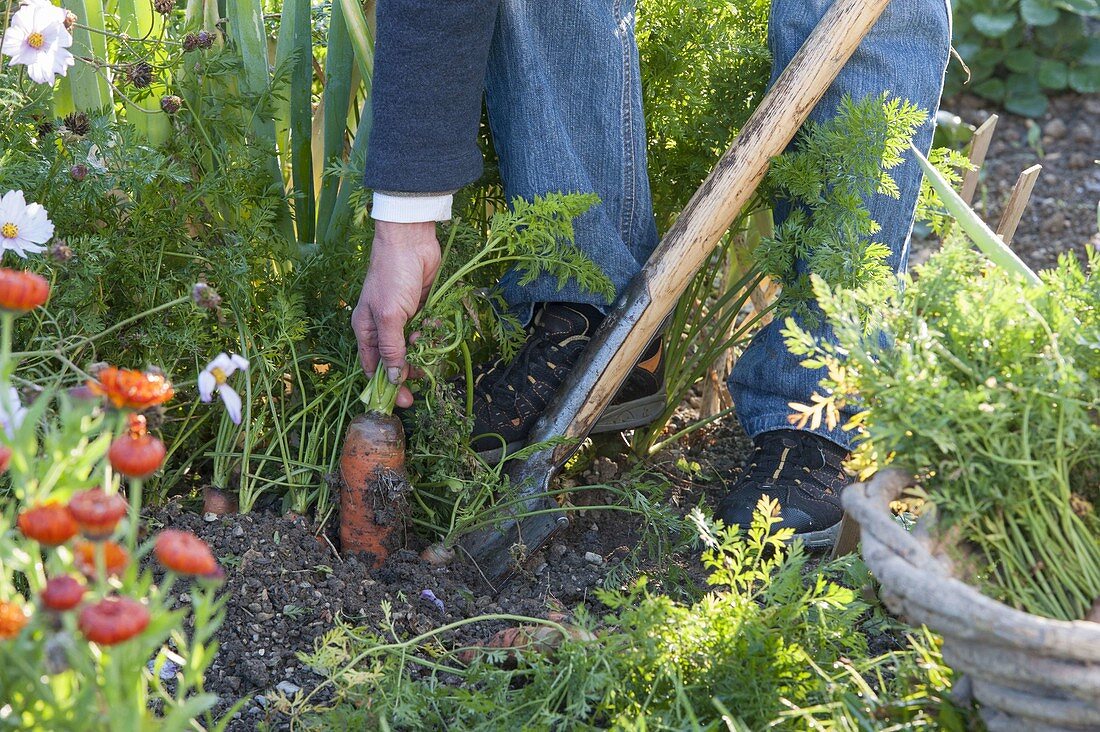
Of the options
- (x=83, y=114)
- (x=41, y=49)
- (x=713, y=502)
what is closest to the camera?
(x=41, y=49)

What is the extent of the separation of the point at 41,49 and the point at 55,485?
3.01 ft

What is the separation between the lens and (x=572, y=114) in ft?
5.94

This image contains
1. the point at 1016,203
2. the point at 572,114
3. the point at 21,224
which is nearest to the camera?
the point at 21,224

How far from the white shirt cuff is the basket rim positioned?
0.83 meters

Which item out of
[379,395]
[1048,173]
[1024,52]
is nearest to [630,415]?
[379,395]

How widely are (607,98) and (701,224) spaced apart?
29 centimetres

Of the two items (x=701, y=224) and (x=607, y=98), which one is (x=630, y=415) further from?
(x=607, y=98)

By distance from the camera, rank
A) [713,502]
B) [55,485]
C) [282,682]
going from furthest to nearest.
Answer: [713,502], [282,682], [55,485]

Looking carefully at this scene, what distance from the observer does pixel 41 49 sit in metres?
1.42

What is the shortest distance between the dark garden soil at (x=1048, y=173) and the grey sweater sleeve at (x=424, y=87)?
183 centimetres

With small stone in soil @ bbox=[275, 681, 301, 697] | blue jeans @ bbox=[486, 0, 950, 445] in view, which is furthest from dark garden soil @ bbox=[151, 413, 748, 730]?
blue jeans @ bbox=[486, 0, 950, 445]

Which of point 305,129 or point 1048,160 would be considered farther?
point 1048,160

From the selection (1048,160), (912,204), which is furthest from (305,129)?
(1048,160)

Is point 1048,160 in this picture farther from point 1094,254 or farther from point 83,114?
point 83,114
